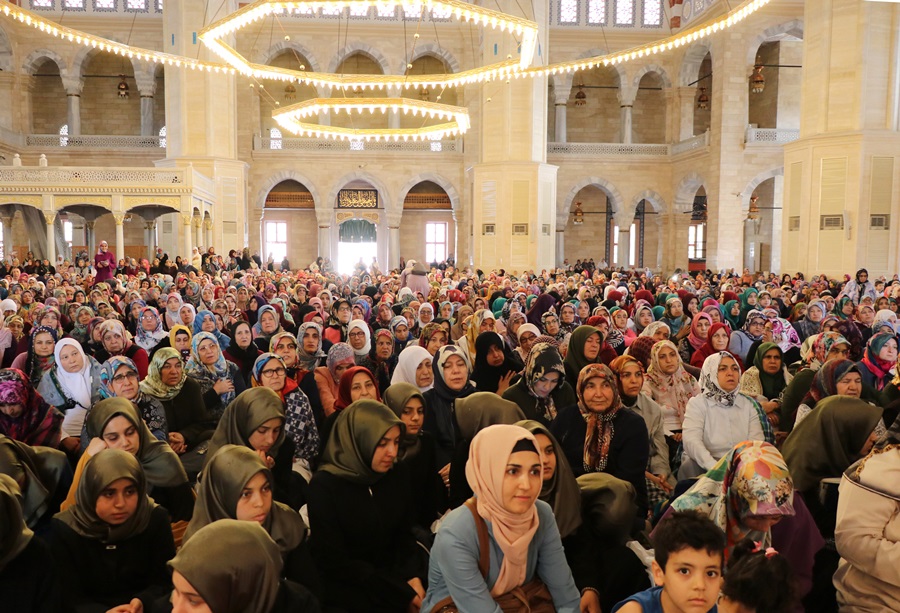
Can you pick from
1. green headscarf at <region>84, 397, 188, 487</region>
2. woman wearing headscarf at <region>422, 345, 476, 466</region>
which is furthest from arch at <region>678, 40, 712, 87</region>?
green headscarf at <region>84, 397, 188, 487</region>

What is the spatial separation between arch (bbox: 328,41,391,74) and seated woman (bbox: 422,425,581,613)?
21.8 m

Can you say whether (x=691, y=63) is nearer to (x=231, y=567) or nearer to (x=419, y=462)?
(x=419, y=462)

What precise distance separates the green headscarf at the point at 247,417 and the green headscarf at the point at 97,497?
683 millimetres

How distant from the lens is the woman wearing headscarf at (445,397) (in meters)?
4.08

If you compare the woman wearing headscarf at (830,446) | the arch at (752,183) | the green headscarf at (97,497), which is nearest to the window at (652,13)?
the arch at (752,183)

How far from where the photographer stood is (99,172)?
15219 millimetres

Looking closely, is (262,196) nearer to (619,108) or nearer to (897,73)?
(619,108)

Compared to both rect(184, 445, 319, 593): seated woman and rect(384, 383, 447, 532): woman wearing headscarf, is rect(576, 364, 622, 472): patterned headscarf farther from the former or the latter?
rect(184, 445, 319, 593): seated woman

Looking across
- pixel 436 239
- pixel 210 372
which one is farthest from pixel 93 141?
pixel 210 372

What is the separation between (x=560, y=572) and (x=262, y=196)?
70.3 ft

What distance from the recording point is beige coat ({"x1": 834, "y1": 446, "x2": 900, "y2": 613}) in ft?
7.17

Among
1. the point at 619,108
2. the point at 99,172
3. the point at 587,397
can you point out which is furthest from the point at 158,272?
the point at 619,108

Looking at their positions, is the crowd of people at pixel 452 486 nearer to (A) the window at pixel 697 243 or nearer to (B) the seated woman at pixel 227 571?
(B) the seated woman at pixel 227 571

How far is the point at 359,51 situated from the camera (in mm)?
22703
